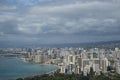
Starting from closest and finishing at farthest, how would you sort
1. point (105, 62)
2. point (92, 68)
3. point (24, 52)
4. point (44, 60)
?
1. point (92, 68)
2. point (105, 62)
3. point (44, 60)
4. point (24, 52)

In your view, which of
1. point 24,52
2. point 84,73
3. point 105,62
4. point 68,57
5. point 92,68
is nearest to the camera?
point 84,73

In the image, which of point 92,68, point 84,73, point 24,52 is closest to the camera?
point 84,73

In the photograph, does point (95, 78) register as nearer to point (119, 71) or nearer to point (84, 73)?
point (84, 73)

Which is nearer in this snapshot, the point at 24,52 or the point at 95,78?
the point at 95,78

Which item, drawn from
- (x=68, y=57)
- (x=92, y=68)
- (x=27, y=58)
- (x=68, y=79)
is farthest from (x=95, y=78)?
(x=27, y=58)

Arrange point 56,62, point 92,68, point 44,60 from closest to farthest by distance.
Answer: point 92,68, point 56,62, point 44,60

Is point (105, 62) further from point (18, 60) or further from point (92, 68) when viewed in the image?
point (18, 60)

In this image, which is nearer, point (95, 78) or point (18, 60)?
point (95, 78)

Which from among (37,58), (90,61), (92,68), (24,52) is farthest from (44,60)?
(92,68)

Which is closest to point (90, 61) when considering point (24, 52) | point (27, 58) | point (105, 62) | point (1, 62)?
point (105, 62)
